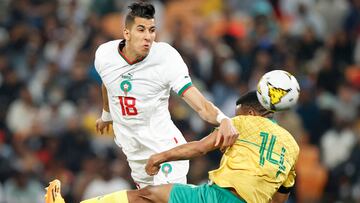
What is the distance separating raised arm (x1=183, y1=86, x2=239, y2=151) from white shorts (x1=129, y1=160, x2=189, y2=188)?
98 centimetres

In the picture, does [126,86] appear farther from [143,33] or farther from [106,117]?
[106,117]

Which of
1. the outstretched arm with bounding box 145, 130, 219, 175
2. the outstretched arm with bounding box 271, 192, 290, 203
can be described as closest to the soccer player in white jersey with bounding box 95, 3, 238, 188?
the outstretched arm with bounding box 145, 130, 219, 175

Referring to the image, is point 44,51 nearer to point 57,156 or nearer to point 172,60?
point 57,156

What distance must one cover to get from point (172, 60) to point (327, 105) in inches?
328

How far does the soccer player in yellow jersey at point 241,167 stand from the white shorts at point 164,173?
0.96 metres

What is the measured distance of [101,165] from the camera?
17.0 m

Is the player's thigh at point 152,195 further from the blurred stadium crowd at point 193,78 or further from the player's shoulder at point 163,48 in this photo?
the blurred stadium crowd at point 193,78

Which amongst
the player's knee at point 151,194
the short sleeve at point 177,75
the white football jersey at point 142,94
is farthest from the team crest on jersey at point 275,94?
the player's knee at point 151,194

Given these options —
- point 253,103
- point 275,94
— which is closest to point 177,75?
point 253,103

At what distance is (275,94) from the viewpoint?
9602 mm

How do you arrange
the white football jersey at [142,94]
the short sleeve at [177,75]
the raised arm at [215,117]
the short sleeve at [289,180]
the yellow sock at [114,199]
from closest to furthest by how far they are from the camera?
the raised arm at [215,117]
the yellow sock at [114,199]
the short sleeve at [289,180]
the short sleeve at [177,75]
the white football jersey at [142,94]

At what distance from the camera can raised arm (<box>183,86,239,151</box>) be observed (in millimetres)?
9344

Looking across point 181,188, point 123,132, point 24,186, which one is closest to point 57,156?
point 24,186

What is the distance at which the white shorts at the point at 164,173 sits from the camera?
1070 centimetres
